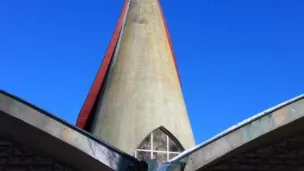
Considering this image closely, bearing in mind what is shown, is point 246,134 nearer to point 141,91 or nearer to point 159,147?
point 159,147

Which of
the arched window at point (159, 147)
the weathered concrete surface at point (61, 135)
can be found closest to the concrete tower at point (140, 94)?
the arched window at point (159, 147)

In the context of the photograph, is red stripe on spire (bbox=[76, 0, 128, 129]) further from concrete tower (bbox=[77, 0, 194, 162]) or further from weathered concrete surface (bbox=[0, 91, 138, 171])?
weathered concrete surface (bbox=[0, 91, 138, 171])

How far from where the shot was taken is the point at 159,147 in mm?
8500

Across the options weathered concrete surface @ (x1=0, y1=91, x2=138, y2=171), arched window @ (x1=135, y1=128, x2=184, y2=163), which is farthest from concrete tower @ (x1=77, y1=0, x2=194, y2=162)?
weathered concrete surface @ (x1=0, y1=91, x2=138, y2=171)

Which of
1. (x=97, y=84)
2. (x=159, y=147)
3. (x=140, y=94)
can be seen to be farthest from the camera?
(x=97, y=84)

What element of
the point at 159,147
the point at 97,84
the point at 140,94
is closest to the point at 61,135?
the point at 159,147

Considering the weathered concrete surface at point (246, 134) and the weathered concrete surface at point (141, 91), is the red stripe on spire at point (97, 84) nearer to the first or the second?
the weathered concrete surface at point (141, 91)

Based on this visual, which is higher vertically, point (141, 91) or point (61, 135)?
point (141, 91)

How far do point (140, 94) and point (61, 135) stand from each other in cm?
448

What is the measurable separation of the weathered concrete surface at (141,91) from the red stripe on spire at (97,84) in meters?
0.33

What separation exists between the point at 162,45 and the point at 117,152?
18.7 ft

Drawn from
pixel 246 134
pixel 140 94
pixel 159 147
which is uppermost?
pixel 140 94

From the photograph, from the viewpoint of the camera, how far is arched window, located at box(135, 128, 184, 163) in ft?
27.5

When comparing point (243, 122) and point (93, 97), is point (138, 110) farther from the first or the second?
point (243, 122)
